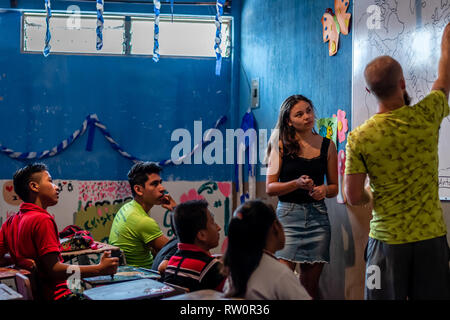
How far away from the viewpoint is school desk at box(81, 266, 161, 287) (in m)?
2.29

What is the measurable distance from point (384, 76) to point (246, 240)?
796 mm

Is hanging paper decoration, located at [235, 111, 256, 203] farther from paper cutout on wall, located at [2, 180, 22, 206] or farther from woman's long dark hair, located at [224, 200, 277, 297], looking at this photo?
woman's long dark hair, located at [224, 200, 277, 297]

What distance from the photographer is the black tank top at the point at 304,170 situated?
2777mm

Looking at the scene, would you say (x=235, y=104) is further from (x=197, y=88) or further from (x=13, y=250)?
(x=13, y=250)

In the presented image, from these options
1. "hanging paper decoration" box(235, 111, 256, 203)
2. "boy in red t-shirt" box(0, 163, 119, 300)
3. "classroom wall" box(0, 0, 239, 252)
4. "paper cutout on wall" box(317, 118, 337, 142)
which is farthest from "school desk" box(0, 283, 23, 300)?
"classroom wall" box(0, 0, 239, 252)

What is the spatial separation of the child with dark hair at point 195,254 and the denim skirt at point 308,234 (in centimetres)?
61

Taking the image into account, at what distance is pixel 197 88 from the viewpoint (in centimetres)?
532

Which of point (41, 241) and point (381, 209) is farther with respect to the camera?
point (41, 241)

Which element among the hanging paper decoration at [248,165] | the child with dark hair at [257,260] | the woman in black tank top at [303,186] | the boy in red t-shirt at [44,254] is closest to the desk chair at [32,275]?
the boy in red t-shirt at [44,254]

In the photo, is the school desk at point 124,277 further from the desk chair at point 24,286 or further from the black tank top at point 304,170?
the black tank top at point 304,170

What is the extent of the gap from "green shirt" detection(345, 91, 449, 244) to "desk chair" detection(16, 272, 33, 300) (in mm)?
1413

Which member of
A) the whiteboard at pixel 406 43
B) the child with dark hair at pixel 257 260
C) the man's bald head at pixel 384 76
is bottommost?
the child with dark hair at pixel 257 260
